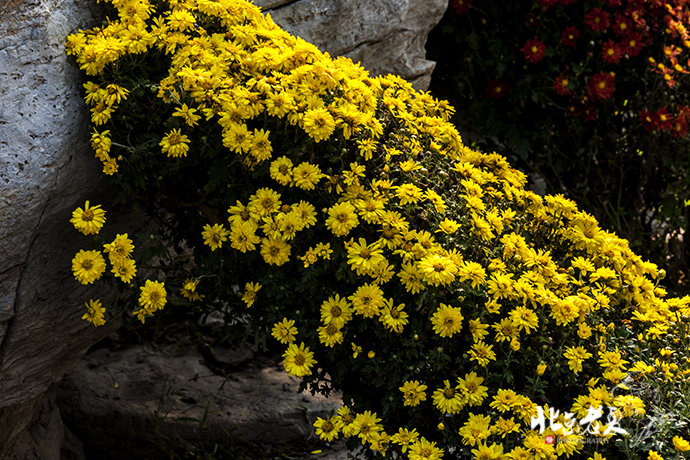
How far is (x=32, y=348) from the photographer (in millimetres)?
2459

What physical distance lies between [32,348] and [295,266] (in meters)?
0.91

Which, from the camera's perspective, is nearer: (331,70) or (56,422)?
(331,70)

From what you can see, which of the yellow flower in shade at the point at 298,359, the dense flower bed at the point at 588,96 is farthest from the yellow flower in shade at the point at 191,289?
the dense flower bed at the point at 588,96

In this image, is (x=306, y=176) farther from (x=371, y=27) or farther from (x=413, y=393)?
(x=371, y=27)

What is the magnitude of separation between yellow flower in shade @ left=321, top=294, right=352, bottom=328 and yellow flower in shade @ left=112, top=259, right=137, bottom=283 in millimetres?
554

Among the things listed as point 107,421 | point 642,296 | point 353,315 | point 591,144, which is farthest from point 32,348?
point 591,144

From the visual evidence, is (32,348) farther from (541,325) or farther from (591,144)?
(591,144)

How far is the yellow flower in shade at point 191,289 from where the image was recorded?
2240mm

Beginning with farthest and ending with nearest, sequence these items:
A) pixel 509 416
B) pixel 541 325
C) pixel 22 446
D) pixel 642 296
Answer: pixel 22 446
pixel 642 296
pixel 541 325
pixel 509 416

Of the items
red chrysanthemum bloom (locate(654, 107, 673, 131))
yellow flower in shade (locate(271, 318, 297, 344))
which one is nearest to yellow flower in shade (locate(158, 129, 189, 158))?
yellow flower in shade (locate(271, 318, 297, 344))

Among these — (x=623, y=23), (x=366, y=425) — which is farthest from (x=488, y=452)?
(x=623, y=23)

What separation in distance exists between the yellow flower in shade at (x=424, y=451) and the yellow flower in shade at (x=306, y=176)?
74cm

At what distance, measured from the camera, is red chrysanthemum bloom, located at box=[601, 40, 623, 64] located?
390 cm

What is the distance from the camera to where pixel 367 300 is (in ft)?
6.89
